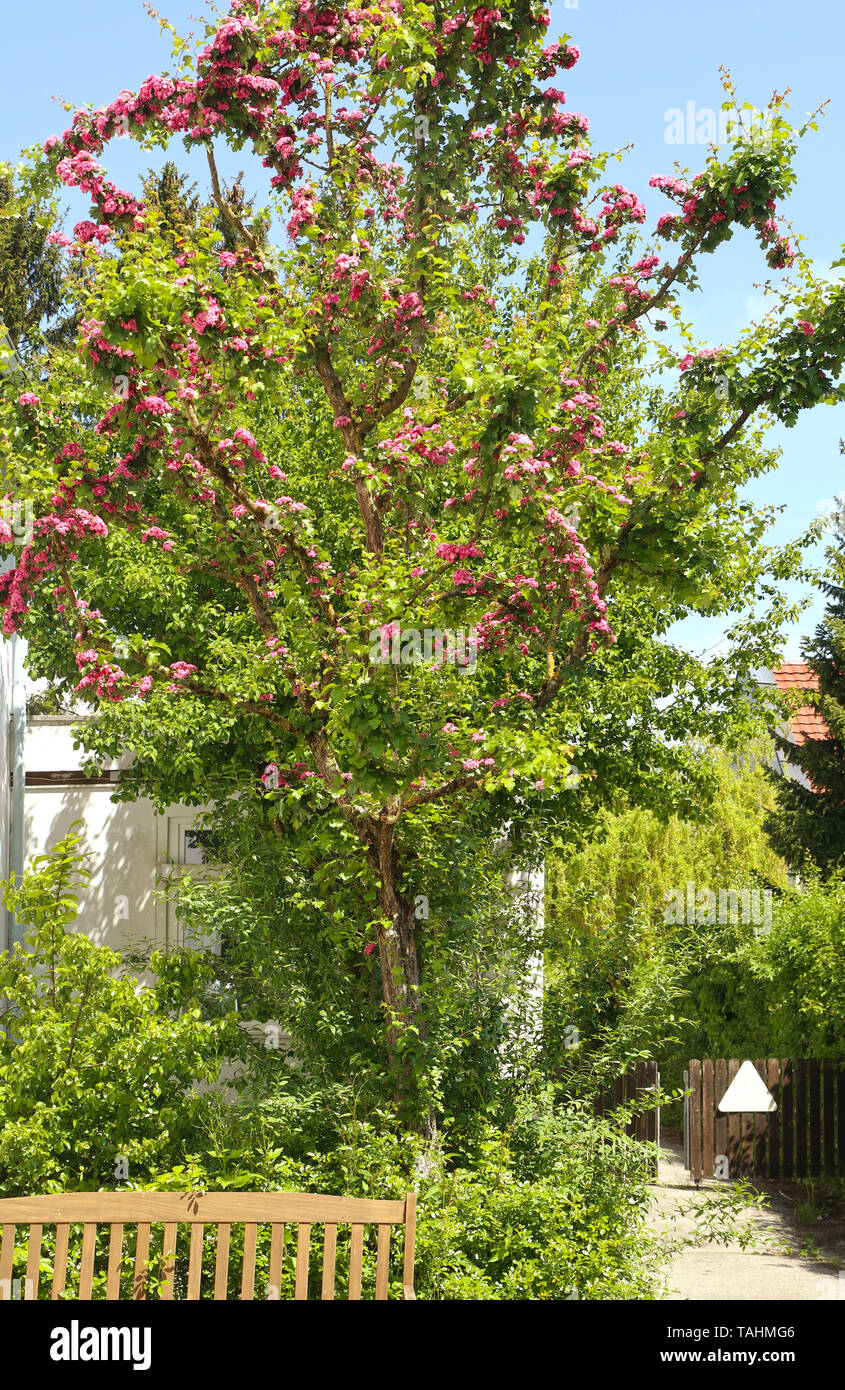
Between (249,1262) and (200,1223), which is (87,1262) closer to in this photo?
(200,1223)

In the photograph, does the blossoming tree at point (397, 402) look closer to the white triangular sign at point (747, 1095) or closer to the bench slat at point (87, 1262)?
the bench slat at point (87, 1262)

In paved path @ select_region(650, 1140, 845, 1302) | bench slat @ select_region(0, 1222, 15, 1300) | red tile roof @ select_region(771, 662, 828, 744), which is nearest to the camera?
bench slat @ select_region(0, 1222, 15, 1300)

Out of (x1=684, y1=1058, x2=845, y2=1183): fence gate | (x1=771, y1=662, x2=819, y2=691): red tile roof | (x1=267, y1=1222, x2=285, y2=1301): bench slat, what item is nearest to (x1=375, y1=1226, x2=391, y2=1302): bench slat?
(x1=267, y1=1222, x2=285, y2=1301): bench slat

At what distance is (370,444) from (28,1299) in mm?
6189

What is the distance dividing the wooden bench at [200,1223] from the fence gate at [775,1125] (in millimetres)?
7044

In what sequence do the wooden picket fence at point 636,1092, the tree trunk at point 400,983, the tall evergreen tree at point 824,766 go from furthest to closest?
the tall evergreen tree at point 824,766 < the wooden picket fence at point 636,1092 < the tree trunk at point 400,983

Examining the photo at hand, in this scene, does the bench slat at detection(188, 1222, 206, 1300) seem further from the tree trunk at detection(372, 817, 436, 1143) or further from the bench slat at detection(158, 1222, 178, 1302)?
the tree trunk at detection(372, 817, 436, 1143)

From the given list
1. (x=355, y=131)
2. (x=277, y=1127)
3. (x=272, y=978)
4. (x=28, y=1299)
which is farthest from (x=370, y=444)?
(x=28, y=1299)

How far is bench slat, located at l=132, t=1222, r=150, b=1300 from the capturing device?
449cm

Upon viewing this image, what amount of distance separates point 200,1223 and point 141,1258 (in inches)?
11.8

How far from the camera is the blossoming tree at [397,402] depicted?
234 inches

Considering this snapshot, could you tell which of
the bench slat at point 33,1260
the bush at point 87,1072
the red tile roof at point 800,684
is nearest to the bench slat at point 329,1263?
the bench slat at point 33,1260

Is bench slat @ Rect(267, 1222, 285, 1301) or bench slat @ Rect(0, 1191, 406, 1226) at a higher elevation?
bench slat @ Rect(0, 1191, 406, 1226)

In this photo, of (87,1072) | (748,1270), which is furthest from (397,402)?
(748,1270)
